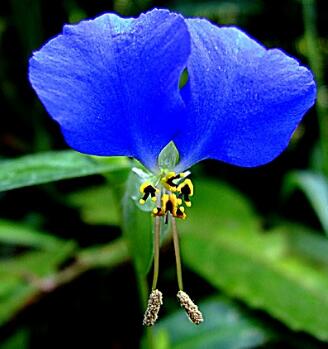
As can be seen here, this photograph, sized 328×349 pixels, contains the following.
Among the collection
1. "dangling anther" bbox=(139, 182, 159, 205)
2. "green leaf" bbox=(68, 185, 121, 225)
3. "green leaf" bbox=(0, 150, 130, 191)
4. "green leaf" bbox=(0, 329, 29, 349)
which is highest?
"dangling anther" bbox=(139, 182, 159, 205)

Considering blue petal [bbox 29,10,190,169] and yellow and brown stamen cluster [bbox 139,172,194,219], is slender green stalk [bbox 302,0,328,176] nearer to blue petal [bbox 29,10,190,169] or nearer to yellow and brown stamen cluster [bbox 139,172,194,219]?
yellow and brown stamen cluster [bbox 139,172,194,219]

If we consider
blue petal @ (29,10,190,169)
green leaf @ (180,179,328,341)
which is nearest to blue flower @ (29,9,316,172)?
blue petal @ (29,10,190,169)

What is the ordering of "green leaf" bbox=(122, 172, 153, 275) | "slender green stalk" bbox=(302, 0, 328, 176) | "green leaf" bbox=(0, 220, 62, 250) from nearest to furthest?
"green leaf" bbox=(122, 172, 153, 275)
"green leaf" bbox=(0, 220, 62, 250)
"slender green stalk" bbox=(302, 0, 328, 176)

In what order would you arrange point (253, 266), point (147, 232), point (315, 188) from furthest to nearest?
point (315, 188) → point (253, 266) → point (147, 232)

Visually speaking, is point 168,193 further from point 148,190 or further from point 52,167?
point 52,167

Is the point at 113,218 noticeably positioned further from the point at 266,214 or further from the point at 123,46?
the point at 123,46

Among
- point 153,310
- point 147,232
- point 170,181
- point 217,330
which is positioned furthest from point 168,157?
point 217,330

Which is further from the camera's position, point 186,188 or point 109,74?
point 186,188
